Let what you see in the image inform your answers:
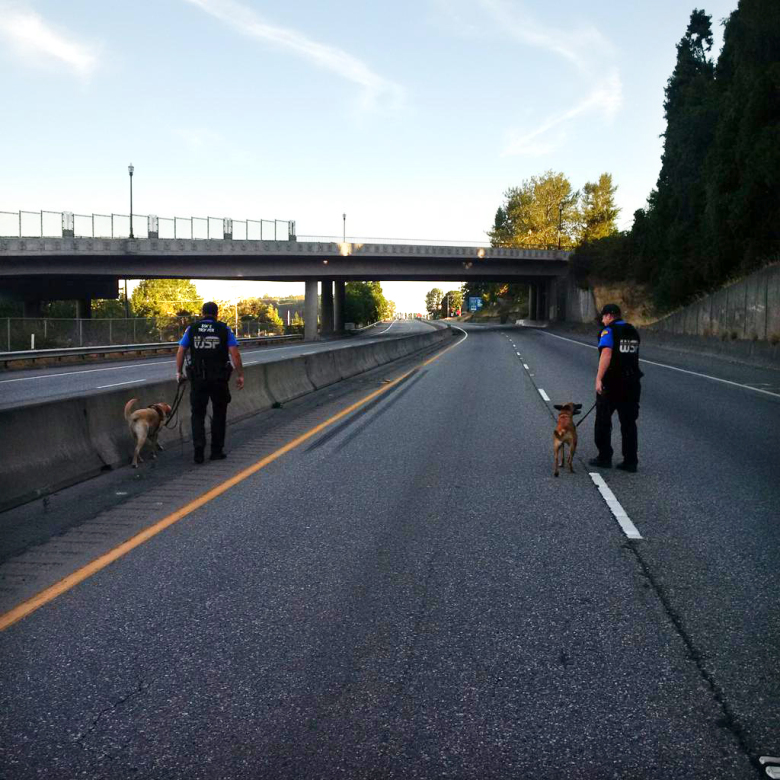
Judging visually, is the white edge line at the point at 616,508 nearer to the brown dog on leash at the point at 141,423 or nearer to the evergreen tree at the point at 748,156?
the brown dog on leash at the point at 141,423

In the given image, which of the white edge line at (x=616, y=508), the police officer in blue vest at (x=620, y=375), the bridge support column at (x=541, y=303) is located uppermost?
the bridge support column at (x=541, y=303)

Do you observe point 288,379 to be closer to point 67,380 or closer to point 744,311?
point 67,380

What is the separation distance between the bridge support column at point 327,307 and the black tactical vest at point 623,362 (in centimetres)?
6668

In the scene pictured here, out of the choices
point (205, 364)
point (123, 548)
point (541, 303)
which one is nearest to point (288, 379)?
point (205, 364)

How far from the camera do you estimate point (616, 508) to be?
7.77 m

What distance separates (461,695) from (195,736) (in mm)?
1240

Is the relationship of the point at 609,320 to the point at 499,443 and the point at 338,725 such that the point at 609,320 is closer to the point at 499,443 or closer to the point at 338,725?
the point at 499,443

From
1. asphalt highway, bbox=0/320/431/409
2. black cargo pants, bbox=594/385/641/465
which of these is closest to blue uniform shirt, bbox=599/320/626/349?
black cargo pants, bbox=594/385/641/465

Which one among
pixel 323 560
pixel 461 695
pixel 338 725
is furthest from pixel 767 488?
pixel 338 725

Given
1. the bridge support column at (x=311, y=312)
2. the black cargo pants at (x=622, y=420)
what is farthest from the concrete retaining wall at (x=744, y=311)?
the bridge support column at (x=311, y=312)

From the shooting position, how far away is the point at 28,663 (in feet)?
13.9

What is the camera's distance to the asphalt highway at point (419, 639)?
3408 millimetres

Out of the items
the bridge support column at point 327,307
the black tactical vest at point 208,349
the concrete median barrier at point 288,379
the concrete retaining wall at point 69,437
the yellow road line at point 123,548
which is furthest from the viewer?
the bridge support column at point 327,307

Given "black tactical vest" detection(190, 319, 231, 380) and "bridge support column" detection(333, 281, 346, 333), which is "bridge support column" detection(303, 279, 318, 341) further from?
"black tactical vest" detection(190, 319, 231, 380)
